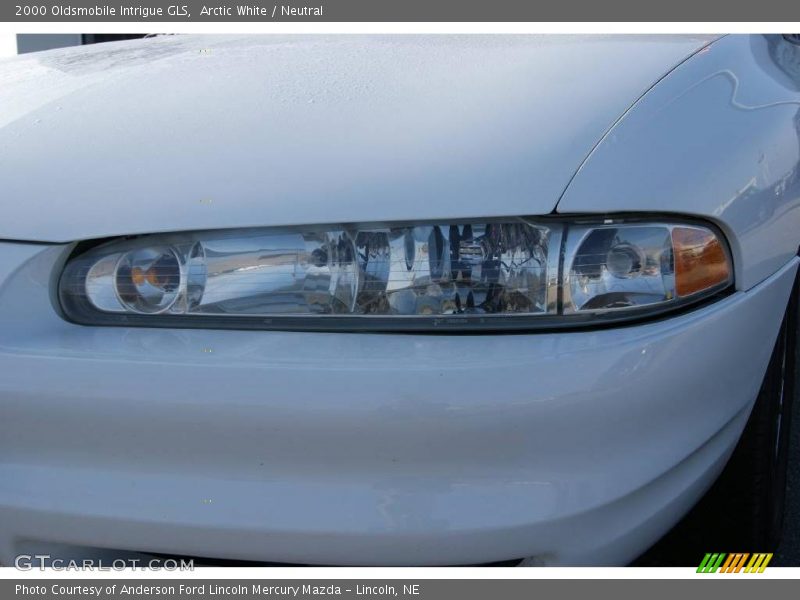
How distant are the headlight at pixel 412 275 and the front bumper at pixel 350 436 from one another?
0.14 ft

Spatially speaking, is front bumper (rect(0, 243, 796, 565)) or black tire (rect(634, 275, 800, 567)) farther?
black tire (rect(634, 275, 800, 567))

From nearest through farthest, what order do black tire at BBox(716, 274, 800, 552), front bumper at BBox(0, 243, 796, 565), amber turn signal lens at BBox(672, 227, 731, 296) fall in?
front bumper at BBox(0, 243, 796, 565)
amber turn signal lens at BBox(672, 227, 731, 296)
black tire at BBox(716, 274, 800, 552)

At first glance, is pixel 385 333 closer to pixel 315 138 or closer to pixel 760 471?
pixel 315 138

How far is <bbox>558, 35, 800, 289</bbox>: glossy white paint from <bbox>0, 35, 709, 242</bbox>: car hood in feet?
0.15

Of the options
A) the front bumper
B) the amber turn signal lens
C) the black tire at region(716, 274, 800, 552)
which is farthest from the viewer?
the black tire at region(716, 274, 800, 552)

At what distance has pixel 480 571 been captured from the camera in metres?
1.43

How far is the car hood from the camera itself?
54.8 inches

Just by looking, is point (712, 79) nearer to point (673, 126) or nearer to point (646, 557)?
point (673, 126)

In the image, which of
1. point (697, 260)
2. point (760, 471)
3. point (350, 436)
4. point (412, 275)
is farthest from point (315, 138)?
point (760, 471)

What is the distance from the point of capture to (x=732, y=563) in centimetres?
180

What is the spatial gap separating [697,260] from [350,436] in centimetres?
61

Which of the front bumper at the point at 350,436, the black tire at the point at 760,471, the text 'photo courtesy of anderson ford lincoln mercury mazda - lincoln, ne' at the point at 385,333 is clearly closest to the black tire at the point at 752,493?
the black tire at the point at 760,471

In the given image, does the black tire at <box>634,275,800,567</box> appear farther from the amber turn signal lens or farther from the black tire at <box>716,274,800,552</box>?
the amber turn signal lens

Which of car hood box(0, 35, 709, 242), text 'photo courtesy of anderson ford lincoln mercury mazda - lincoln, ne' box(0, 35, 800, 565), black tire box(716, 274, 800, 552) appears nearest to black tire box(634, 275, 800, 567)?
black tire box(716, 274, 800, 552)
